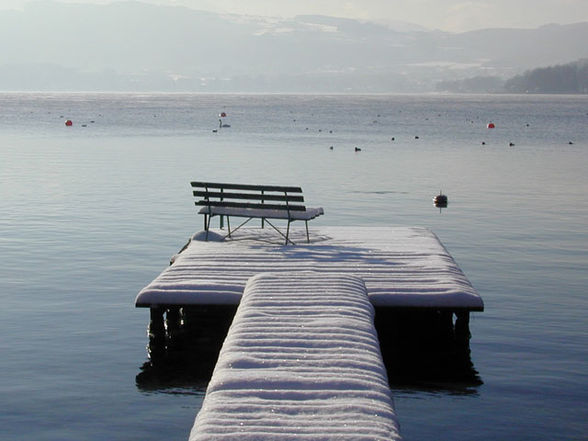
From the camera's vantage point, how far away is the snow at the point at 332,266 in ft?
54.3

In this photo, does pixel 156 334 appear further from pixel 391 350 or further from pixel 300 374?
pixel 300 374

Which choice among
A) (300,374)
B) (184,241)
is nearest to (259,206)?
(184,241)

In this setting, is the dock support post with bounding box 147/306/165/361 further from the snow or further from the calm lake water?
the snow

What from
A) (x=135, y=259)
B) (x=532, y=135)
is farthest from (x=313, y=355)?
(x=532, y=135)

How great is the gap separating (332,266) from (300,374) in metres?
6.87

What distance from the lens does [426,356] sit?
17.0 m

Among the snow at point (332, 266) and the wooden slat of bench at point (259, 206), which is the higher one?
the wooden slat of bench at point (259, 206)

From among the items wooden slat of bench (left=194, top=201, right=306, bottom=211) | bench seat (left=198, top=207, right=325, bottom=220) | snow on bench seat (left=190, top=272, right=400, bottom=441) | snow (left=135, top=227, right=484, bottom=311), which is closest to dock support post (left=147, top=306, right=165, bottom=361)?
snow (left=135, top=227, right=484, bottom=311)

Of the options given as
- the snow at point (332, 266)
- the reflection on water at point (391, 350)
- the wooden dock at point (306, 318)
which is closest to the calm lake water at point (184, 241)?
the reflection on water at point (391, 350)

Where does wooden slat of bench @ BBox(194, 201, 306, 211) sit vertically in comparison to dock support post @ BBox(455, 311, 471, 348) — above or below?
above

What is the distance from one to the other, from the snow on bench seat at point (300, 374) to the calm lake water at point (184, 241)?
1.59 metres

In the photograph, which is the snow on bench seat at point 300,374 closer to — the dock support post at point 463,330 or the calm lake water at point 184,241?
the calm lake water at point 184,241

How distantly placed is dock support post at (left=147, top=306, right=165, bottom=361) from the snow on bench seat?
6.43ft

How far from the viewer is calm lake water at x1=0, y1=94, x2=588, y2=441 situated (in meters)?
14.1
